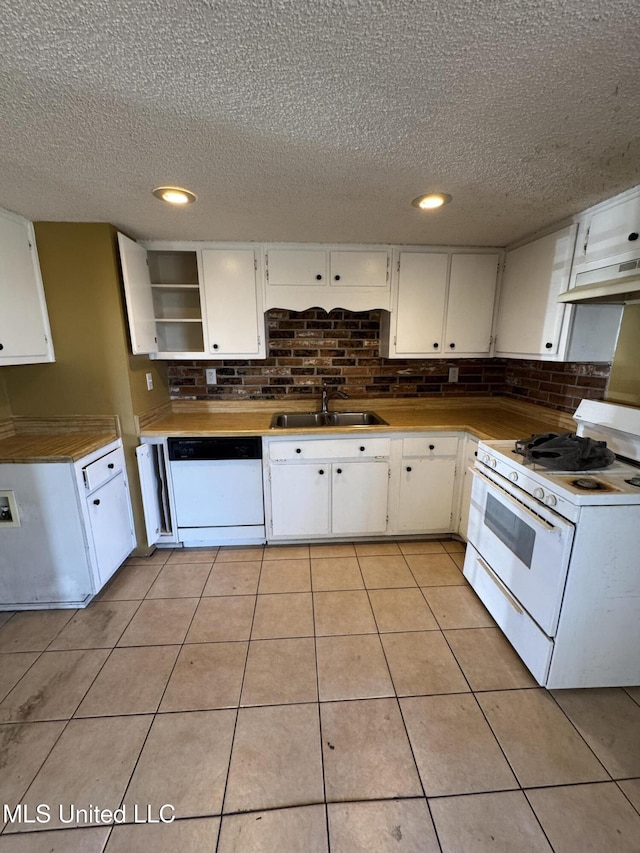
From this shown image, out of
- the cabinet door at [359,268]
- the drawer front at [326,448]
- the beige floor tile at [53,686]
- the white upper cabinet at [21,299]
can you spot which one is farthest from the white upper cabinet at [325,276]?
the beige floor tile at [53,686]

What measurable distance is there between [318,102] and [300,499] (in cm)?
207

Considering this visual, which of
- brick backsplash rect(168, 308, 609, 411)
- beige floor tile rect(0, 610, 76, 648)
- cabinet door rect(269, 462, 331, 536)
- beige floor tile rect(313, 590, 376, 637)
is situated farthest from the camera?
brick backsplash rect(168, 308, 609, 411)

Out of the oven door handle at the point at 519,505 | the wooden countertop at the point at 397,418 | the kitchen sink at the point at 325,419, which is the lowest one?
the oven door handle at the point at 519,505

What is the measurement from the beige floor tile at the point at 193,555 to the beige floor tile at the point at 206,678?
29.4 inches

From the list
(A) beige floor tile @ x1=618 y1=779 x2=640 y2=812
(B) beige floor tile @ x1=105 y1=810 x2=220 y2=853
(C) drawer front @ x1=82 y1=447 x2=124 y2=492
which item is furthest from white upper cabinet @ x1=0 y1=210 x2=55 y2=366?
(A) beige floor tile @ x1=618 y1=779 x2=640 y2=812

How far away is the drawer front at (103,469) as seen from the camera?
1897 millimetres

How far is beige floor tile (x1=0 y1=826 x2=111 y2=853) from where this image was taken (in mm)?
1021

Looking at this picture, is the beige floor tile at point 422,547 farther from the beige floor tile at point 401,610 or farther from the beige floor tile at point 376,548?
the beige floor tile at point 401,610

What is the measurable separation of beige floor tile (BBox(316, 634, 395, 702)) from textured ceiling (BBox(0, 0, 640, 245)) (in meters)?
2.17

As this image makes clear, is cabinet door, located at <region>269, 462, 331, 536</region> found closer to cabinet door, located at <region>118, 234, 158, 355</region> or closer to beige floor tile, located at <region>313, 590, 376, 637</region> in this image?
beige floor tile, located at <region>313, 590, 376, 637</region>

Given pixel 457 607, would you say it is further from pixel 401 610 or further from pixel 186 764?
pixel 186 764

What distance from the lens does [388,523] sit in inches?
100

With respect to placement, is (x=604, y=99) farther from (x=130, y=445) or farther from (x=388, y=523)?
(x=130, y=445)

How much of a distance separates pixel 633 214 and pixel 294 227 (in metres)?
1.68
